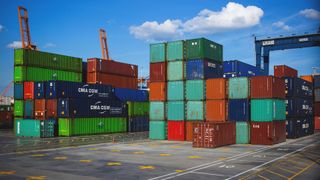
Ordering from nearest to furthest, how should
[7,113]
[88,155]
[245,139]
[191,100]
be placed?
[88,155]
[245,139]
[191,100]
[7,113]

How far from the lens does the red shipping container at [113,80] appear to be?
63.1 m

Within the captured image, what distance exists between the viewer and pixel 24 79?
54.5m

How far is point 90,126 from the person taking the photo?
177ft

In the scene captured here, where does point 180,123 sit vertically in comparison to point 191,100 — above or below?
below

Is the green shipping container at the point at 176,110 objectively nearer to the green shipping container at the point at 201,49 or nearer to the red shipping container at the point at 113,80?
the green shipping container at the point at 201,49

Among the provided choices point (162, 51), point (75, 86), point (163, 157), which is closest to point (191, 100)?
point (162, 51)

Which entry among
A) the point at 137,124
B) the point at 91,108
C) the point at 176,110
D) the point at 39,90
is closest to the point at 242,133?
the point at 176,110

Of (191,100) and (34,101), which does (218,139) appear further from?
(34,101)

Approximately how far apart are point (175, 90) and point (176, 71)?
2.48 m

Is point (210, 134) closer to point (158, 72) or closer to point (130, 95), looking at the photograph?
point (158, 72)

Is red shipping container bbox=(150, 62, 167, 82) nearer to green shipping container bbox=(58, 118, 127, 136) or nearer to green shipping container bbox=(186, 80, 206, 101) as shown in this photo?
green shipping container bbox=(186, 80, 206, 101)

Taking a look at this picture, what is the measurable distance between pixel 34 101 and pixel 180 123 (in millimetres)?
24591

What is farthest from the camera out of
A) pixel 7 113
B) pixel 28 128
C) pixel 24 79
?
pixel 7 113

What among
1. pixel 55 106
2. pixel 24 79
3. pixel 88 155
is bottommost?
pixel 88 155
